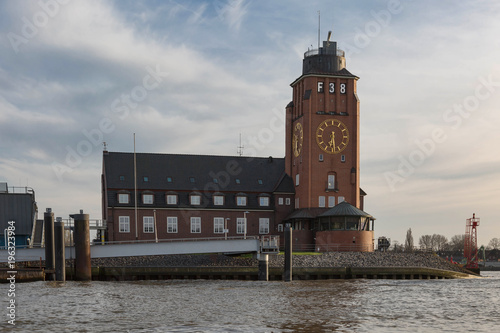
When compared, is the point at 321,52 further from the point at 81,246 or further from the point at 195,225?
→ the point at 81,246

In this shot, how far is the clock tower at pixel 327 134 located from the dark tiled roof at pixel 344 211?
4.64 m

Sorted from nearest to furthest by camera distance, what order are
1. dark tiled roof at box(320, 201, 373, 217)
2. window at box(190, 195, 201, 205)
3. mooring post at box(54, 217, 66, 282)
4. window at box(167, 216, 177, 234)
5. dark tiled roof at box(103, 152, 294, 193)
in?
mooring post at box(54, 217, 66, 282) < dark tiled roof at box(320, 201, 373, 217) < window at box(167, 216, 177, 234) < dark tiled roof at box(103, 152, 294, 193) < window at box(190, 195, 201, 205)

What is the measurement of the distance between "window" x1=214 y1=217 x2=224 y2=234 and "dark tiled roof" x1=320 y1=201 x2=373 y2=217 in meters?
13.1

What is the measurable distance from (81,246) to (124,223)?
2561 centimetres

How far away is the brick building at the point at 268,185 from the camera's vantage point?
3081 inches

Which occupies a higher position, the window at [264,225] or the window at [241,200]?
the window at [241,200]

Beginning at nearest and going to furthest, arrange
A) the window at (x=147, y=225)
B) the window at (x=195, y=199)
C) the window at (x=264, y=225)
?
the window at (x=147, y=225)
the window at (x=195, y=199)
the window at (x=264, y=225)

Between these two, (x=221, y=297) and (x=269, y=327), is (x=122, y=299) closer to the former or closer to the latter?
→ (x=221, y=297)

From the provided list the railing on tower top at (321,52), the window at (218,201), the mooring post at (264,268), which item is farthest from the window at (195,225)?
the railing on tower top at (321,52)

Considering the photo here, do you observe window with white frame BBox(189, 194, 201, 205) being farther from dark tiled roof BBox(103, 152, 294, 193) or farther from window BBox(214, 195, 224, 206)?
window BBox(214, 195, 224, 206)

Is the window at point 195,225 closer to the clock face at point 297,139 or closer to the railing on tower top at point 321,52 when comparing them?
the clock face at point 297,139

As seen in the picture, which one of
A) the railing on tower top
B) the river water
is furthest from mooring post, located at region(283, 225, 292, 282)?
the railing on tower top

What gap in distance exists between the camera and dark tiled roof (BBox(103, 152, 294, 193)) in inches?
3147

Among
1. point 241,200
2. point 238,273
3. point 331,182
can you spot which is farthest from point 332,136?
point 238,273
